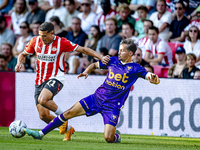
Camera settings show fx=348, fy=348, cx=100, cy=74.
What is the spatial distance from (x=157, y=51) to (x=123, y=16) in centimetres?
168

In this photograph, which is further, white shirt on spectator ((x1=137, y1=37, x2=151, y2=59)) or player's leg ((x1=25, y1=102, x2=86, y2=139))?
white shirt on spectator ((x1=137, y1=37, x2=151, y2=59))

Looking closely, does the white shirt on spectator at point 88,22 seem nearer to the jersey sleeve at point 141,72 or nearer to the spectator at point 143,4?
the spectator at point 143,4

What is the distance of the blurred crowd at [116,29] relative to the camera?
991 centimetres

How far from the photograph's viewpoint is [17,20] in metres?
12.6

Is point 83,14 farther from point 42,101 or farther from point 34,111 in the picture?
point 42,101

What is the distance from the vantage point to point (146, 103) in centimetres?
845

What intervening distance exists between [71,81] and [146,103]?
1.97m

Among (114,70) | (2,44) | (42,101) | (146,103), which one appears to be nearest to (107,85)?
(114,70)

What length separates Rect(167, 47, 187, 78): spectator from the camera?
940 cm

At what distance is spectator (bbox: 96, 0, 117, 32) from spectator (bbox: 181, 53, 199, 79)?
3.34 m

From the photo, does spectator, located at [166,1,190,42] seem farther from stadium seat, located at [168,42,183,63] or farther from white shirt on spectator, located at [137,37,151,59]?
white shirt on spectator, located at [137,37,151,59]

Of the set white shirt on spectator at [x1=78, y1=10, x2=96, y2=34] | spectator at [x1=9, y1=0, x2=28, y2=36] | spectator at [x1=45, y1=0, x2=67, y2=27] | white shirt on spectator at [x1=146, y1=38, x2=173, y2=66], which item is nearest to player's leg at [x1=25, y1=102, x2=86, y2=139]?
white shirt on spectator at [x1=146, y1=38, x2=173, y2=66]

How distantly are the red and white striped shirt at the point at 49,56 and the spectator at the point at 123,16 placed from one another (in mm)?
4566

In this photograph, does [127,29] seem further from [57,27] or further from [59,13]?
[59,13]
